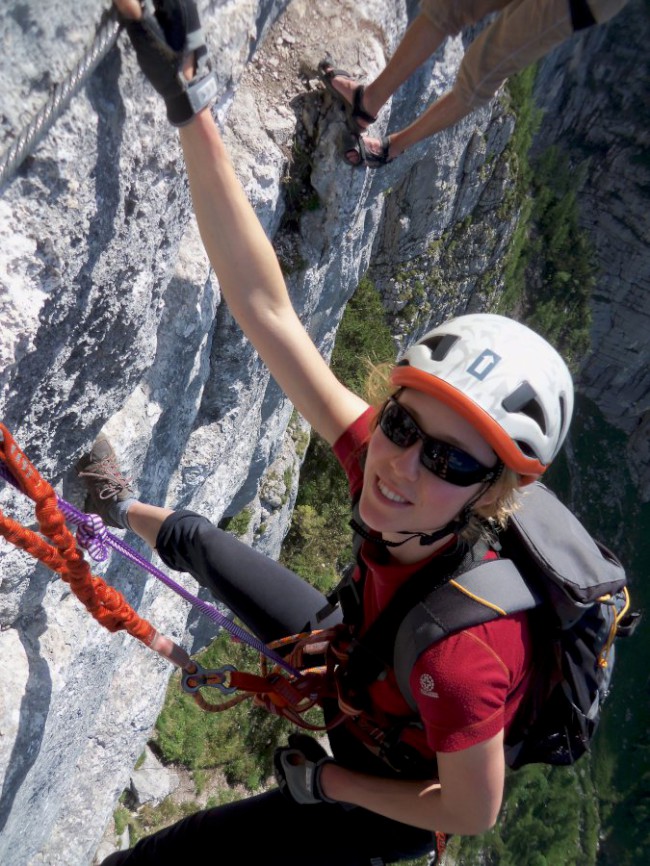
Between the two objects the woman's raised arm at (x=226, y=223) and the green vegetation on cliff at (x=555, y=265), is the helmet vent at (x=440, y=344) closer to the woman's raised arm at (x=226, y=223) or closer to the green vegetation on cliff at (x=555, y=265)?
the woman's raised arm at (x=226, y=223)

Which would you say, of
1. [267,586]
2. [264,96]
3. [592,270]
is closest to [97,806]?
[267,586]

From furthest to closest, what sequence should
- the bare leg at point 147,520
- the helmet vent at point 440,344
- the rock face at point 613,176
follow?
the rock face at point 613,176
the bare leg at point 147,520
the helmet vent at point 440,344

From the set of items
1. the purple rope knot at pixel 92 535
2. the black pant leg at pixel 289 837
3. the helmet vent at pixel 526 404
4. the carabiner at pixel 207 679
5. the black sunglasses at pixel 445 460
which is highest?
the helmet vent at pixel 526 404

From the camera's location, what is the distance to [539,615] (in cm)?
226

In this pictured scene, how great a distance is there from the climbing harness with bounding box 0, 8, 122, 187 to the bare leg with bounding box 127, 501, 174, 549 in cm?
189

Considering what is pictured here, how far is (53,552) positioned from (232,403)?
221 cm

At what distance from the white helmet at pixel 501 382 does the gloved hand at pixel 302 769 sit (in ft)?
5.57

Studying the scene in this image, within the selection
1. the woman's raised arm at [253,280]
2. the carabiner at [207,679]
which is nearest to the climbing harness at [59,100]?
the woman's raised arm at [253,280]

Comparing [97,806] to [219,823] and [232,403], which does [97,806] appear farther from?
[232,403]

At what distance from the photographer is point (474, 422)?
76.5 inches

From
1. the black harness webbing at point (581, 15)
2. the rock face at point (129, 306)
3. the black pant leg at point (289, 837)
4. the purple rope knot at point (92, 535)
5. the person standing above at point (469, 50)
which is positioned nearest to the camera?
the rock face at point (129, 306)

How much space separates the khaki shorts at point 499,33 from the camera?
139 inches

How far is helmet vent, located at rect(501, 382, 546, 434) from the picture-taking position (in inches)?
79.8

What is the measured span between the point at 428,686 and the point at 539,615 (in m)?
0.59
